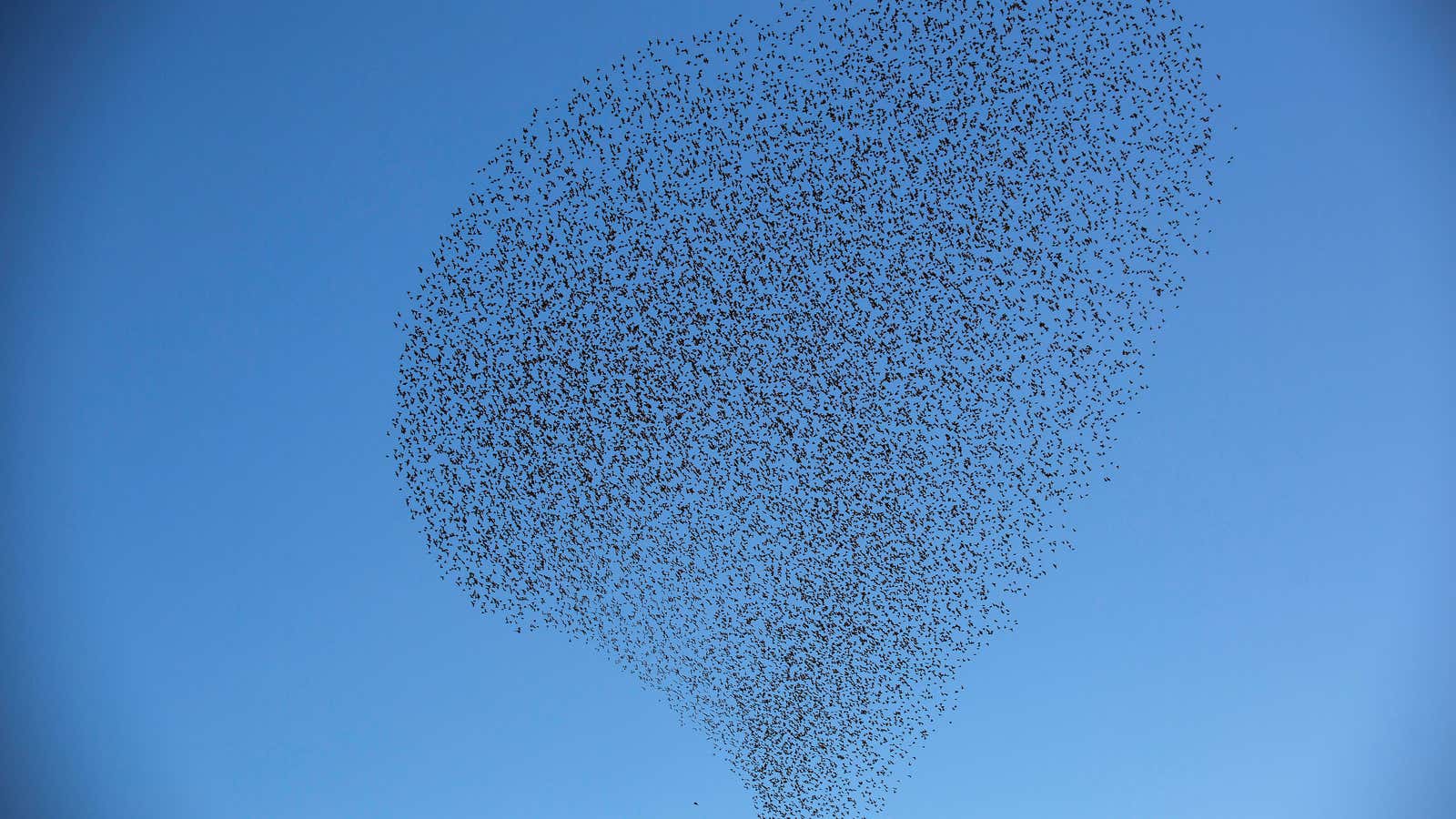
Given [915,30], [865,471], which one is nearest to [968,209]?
[915,30]

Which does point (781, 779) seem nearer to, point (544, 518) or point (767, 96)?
point (544, 518)

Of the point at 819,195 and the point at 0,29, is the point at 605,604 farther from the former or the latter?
the point at 0,29

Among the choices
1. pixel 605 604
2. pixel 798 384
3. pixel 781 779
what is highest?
pixel 798 384

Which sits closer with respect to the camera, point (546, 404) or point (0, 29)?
point (0, 29)

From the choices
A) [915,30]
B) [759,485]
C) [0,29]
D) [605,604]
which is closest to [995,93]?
[915,30]

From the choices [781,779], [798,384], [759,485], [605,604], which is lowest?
[781,779]

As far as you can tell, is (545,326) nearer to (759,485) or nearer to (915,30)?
(759,485)

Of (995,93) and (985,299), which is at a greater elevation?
(995,93)

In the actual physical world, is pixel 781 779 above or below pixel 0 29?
below

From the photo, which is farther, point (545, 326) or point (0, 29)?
point (545, 326)
